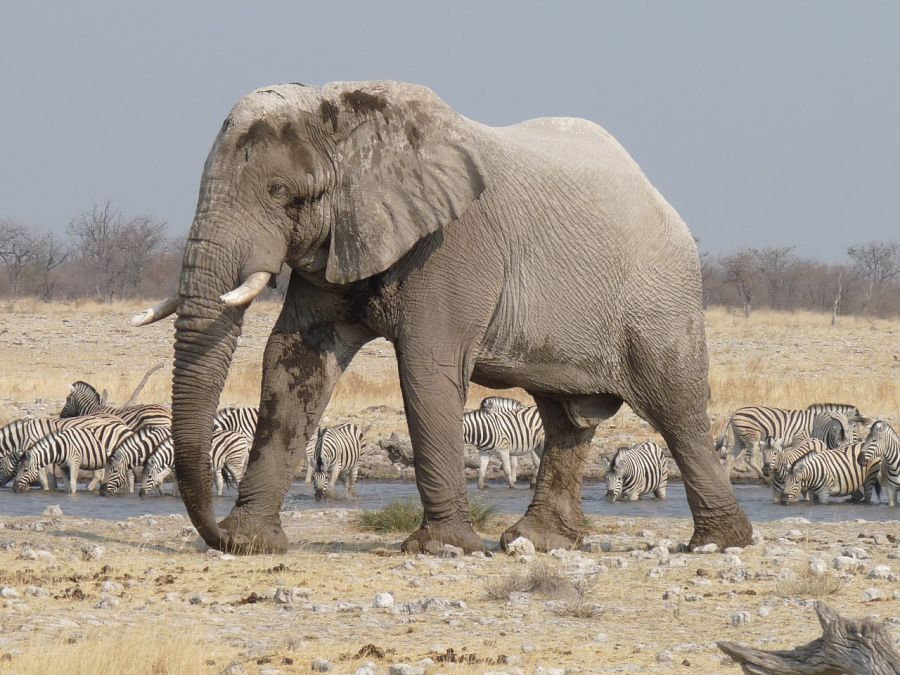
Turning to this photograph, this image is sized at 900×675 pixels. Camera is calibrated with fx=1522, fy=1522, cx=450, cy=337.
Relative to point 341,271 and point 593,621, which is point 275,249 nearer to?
point 341,271

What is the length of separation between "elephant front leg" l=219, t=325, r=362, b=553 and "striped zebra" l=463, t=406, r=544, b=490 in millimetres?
7818

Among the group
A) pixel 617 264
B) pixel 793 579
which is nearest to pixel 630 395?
pixel 617 264

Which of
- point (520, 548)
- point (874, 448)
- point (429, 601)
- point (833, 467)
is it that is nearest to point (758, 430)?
point (833, 467)

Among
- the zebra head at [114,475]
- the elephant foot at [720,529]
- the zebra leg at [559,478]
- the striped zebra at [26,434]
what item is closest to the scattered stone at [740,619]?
the elephant foot at [720,529]

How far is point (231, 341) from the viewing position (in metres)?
8.30

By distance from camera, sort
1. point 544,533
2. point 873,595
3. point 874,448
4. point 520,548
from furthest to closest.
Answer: point 874,448
point 544,533
point 520,548
point 873,595

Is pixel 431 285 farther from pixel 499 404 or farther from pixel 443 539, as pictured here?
pixel 499 404

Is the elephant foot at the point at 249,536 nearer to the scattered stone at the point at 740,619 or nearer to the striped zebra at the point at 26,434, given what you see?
the scattered stone at the point at 740,619

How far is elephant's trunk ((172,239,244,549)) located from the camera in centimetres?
809

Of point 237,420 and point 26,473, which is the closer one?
point 26,473

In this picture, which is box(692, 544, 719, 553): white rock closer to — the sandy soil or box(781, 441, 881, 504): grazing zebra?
the sandy soil

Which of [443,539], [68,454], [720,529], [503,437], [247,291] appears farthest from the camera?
[503,437]

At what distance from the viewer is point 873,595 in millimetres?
7656

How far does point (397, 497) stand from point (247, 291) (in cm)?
688
